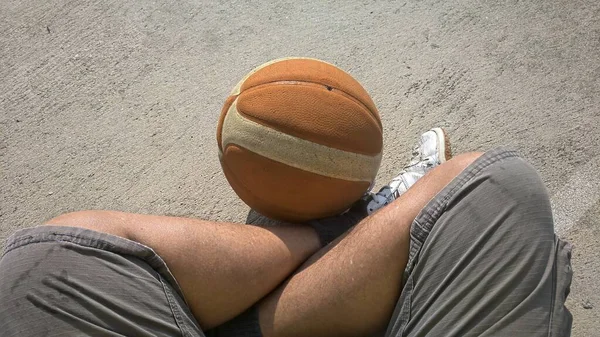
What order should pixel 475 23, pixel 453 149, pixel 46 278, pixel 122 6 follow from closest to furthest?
pixel 46 278 → pixel 453 149 → pixel 475 23 → pixel 122 6

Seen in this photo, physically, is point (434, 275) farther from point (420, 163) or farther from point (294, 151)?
point (420, 163)

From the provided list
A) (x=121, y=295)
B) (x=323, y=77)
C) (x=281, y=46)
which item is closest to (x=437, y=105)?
(x=281, y=46)

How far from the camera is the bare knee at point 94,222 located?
6.05 feet

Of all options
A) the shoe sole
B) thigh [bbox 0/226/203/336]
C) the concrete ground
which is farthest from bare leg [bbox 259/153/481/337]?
the concrete ground

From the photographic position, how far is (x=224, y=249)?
1.98 meters

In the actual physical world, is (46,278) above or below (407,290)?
above

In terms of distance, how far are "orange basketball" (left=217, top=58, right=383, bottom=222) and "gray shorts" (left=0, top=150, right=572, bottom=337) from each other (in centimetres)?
29

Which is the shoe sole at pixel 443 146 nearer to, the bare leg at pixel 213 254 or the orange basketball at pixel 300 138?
the orange basketball at pixel 300 138

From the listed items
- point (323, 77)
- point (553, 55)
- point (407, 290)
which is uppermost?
point (323, 77)

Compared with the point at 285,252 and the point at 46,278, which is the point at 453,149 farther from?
the point at 46,278

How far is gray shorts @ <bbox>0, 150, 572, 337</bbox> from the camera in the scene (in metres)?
1.73

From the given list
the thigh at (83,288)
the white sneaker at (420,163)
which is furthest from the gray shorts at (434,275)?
the white sneaker at (420,163)

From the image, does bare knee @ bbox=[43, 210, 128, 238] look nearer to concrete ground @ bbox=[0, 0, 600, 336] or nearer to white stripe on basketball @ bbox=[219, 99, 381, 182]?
white stripe on basketball @ bbox=[219, 99, 381, 182]

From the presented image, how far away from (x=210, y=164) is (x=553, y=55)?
1.71 meters
